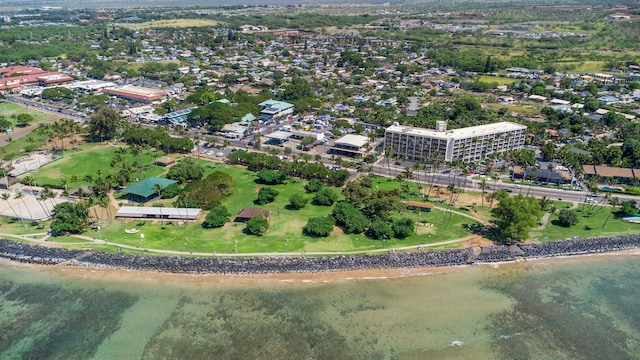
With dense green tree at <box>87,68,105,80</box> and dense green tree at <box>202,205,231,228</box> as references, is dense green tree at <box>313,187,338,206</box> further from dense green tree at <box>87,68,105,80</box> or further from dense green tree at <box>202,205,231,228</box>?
dense green tree at <box>87,68,105,80</box>

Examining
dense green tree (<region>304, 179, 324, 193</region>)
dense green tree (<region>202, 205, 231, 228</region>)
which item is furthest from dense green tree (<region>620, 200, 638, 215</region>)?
dense green tree (<region>202, 205, 231, 228</region>)

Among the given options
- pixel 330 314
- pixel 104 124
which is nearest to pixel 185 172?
pixel 104 124

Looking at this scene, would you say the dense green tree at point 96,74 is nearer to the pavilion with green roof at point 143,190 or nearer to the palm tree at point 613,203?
the pavilion with green roof at point 143,190

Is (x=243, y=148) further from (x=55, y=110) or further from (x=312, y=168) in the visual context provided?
(x=55, y=110)

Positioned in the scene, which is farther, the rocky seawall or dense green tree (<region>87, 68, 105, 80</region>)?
dense green tree (<region>87, 68, 105, 80</region>)

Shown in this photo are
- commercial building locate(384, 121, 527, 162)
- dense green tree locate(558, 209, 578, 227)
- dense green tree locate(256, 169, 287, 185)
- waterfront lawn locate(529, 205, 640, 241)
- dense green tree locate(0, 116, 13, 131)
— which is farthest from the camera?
dense green tree locate(0, 116, 13, 131)

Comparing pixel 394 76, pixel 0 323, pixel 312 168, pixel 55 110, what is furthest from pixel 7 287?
pixel 394 76

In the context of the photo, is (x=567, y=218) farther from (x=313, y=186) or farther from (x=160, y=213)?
(x=160, y=213)
